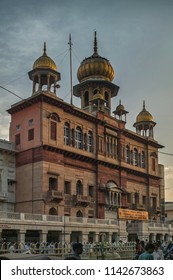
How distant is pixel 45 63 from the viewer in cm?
3666

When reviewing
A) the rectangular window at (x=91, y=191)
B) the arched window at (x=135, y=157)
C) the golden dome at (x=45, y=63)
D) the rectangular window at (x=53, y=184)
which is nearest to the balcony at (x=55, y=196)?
the rectangular window at (x=53, y=184)

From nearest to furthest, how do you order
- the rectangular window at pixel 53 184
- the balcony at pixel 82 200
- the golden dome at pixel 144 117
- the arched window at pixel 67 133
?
the rectangular window at pixel 53 184, the balcony at pixel 82 200, the arched window at pixel 67 133, the golden dome at pixel 144 117

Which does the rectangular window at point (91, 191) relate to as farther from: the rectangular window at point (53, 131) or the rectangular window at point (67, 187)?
the rectangular window at point (53, 131)

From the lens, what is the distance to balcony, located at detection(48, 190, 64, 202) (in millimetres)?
32625

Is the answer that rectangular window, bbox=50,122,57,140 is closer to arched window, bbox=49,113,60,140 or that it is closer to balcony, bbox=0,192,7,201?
arched window, bbox=49,113,60,140

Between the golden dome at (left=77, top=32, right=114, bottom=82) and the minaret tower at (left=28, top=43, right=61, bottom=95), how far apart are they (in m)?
10.2

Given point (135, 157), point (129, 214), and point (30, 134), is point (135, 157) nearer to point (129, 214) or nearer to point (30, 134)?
point (129, 214)

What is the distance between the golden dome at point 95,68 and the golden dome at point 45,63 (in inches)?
418

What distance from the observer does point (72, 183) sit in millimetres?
36062

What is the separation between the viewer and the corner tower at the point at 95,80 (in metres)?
46.9

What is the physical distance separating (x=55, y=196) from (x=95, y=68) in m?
19.4
